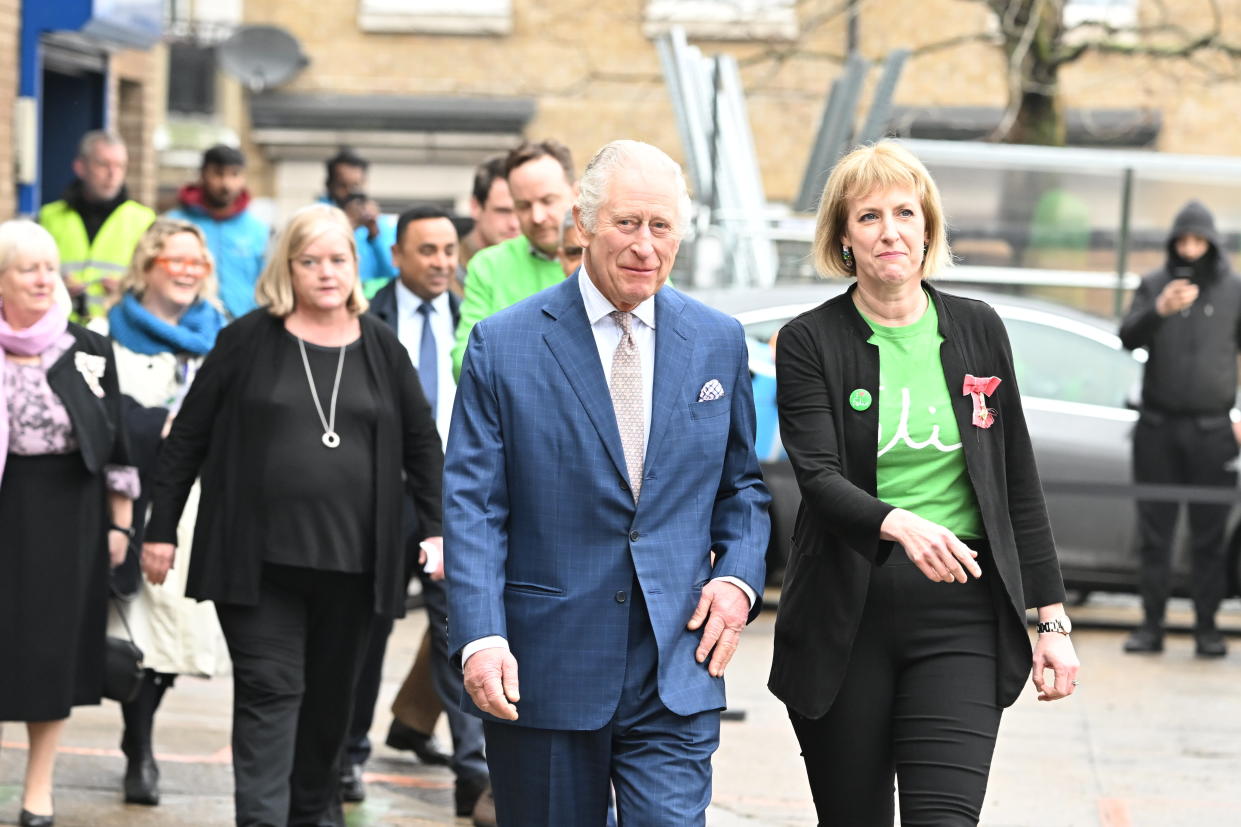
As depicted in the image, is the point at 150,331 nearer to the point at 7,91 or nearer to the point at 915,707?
the point at 915,707

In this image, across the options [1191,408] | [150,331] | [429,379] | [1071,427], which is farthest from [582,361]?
[1071,427]

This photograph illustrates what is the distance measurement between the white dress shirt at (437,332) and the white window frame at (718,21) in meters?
19.9

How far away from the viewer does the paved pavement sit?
6.98 metres

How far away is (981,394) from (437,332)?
335 centimetres

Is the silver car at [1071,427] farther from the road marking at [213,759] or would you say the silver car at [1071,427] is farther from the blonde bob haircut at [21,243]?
the blonde bob haircut at [21,243]

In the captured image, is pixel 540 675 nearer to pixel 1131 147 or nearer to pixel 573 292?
pixel 573 292

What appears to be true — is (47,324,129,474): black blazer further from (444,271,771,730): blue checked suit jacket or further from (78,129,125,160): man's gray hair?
(78,129,125,160): man's gray hair

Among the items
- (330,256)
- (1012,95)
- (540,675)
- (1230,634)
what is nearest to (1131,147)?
(1012,95)

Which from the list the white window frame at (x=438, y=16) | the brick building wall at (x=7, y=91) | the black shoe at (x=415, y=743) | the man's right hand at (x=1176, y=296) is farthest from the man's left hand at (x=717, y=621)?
the white window frame at (x=438, y=16)

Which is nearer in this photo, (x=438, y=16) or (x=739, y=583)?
(x=739, y=583)

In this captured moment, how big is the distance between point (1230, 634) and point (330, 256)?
284 inches

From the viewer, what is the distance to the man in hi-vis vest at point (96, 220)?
10.8m

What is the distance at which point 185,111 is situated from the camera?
29.8 metres

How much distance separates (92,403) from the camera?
6621 mm
